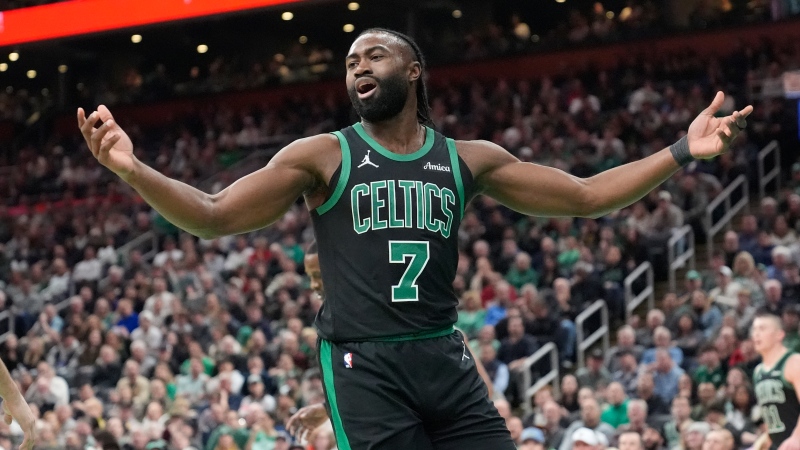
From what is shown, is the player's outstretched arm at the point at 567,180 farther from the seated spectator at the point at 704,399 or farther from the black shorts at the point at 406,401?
the seated spectator at the point at 704,399

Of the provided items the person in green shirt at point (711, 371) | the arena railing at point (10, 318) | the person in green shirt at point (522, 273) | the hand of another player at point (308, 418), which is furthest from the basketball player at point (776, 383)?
the arena railing at point (10, 318)

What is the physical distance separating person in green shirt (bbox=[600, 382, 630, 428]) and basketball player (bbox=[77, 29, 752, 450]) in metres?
7.58

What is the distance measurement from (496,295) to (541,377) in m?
1.20

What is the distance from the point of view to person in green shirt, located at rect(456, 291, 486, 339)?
1439cm

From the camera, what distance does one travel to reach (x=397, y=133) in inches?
183

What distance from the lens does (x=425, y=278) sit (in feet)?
14.5

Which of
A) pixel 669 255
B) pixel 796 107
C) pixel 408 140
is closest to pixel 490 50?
pixel 796 107

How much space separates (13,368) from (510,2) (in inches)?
455

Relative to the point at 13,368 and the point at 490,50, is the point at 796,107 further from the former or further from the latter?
the point at 13,368

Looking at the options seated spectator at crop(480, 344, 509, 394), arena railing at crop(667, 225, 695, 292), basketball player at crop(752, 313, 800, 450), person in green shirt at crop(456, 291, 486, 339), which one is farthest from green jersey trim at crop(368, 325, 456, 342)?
arena railing at crop(667, 225, 695, 292)

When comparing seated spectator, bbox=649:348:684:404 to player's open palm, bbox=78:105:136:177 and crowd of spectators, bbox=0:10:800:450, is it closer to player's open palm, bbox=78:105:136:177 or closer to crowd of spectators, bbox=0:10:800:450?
crowd of spectators, bbox=0:10:800:450

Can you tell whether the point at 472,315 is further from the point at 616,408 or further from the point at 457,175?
the point at 457,175

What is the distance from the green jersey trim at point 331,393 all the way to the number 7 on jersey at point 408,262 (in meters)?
0.33

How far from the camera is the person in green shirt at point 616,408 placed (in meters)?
11.9
